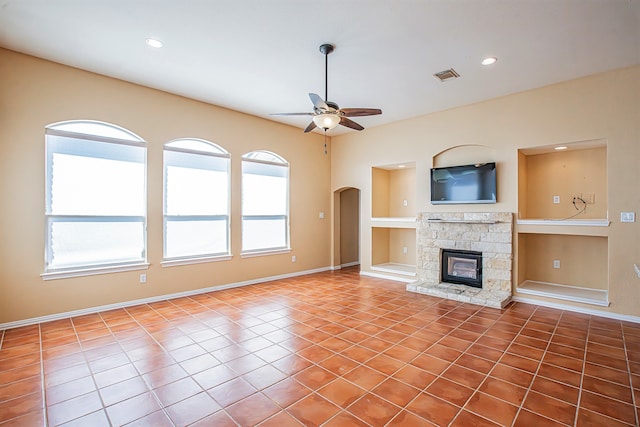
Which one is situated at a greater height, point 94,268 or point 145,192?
point 145,192

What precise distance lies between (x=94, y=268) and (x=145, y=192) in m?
1.25

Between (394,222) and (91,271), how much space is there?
517 centimetres

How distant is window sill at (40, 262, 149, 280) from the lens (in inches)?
149

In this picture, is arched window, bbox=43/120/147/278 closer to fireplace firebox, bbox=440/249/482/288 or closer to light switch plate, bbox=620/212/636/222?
fireplace firebox, bbox=440/249/482/288

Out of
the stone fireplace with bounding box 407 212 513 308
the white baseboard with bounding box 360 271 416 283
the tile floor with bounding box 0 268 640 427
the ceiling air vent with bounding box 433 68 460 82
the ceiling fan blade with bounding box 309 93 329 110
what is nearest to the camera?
the tile floor with bounding box 0 268 640 427

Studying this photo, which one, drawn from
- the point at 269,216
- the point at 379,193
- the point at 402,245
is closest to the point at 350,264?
the point at 402,245

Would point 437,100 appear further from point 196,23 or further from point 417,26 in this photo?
point 196,23

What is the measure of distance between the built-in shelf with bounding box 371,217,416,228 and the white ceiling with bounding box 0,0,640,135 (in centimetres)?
244

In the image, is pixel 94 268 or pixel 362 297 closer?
pixel 94 268

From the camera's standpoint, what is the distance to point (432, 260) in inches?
217

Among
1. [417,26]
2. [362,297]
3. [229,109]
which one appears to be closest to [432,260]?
[362,297]

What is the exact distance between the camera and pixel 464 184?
16.9 ft

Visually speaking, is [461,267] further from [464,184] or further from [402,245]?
[402,245]

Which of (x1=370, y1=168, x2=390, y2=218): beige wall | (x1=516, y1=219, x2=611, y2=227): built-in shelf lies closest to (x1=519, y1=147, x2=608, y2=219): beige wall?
(x1=516, y1=219, x2=611, y2=227): built-in shelf
